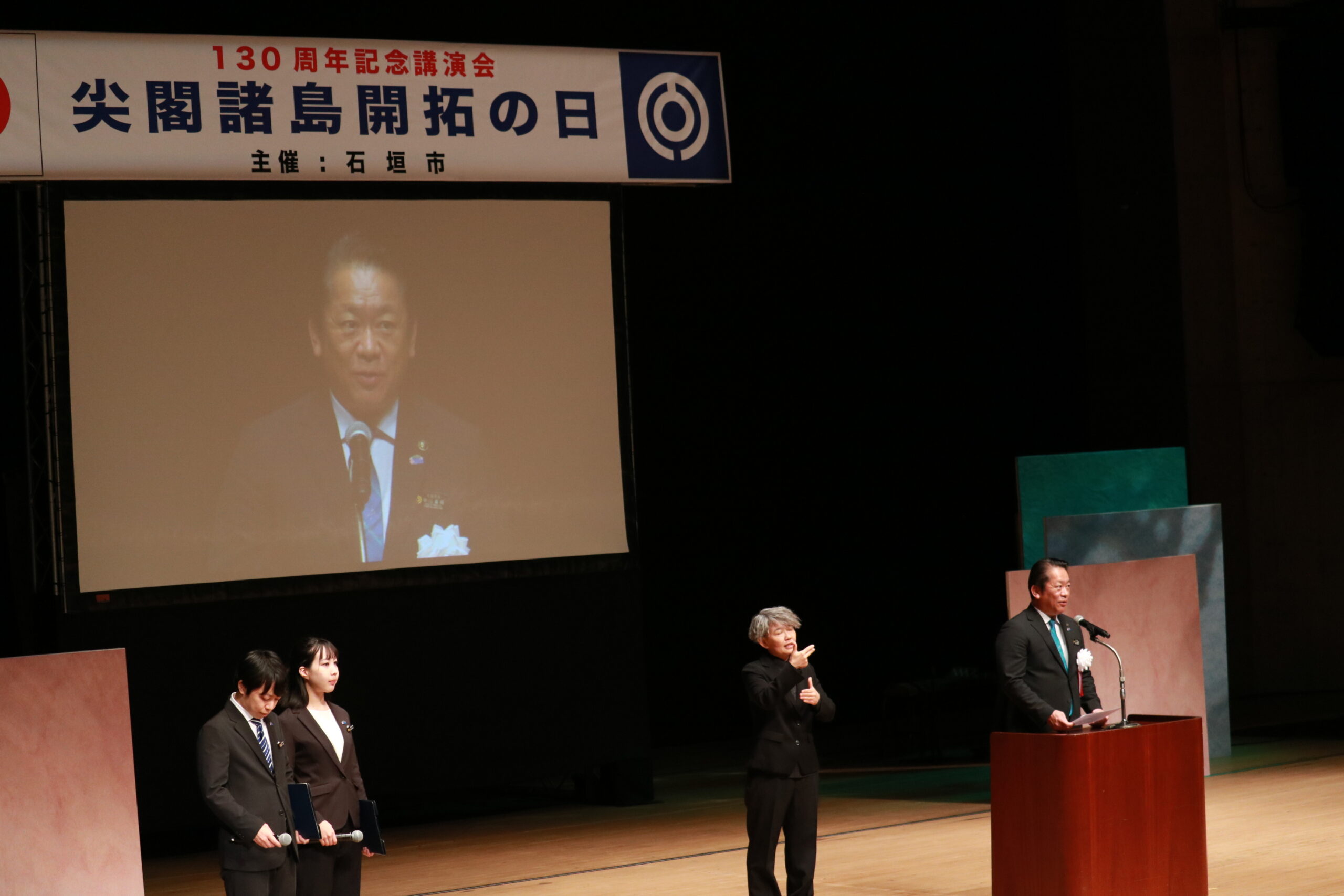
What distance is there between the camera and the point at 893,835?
8.68 meters

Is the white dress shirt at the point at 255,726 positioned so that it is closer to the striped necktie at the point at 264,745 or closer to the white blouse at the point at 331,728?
the striped necktie at the point at 264,745

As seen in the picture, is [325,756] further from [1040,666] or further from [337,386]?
[337,386]

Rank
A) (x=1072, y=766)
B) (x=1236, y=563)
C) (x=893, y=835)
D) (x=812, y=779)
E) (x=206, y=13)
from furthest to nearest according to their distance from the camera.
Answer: (x=1236, y=563), (x=206, y=13), (x=893, y=835), (x=812, y=779), (x=1072, y=766)

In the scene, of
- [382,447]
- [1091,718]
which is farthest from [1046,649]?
[382,447]

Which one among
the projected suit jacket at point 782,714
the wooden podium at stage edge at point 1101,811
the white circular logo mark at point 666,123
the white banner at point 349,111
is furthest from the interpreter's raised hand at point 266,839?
the white circular logo mark at point 666,123

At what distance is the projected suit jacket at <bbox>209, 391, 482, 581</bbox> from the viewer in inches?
359

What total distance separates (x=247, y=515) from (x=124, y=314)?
124 cm

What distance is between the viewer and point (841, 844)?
8.52 metres

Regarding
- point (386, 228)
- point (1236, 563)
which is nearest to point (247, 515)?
point (386, 228)

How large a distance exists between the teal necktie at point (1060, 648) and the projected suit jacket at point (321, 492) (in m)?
3.76

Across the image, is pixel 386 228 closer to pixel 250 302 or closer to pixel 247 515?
pixel 250 302

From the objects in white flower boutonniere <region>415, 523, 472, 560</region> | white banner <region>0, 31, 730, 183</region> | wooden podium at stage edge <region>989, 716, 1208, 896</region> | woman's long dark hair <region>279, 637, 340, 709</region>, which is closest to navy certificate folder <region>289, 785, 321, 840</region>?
woman's long dark hair <region>279, 637, 340, 709</region>

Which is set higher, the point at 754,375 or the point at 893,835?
the point at 754,375

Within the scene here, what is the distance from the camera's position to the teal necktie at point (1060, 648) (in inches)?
278
